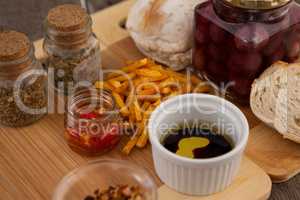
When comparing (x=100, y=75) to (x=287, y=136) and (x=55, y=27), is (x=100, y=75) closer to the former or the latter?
(x=55, y=27)

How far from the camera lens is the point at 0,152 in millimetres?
1450

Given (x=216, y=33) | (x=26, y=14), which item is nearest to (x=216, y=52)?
(x=216, y=33)

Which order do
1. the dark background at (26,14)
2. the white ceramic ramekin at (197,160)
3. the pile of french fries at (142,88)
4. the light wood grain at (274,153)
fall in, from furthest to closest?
the dark background at (26,14)
the pile of french fries at (142,88)
the light wood grain at (274,153)
the white ceramic ramekin at (197,160)

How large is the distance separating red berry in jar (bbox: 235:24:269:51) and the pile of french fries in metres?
0.22

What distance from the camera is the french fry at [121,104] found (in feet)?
4.89

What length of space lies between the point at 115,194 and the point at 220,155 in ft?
0.88

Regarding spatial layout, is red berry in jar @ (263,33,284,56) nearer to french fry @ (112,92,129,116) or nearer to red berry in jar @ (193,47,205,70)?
red berry in jar @ (193,47,205,70)

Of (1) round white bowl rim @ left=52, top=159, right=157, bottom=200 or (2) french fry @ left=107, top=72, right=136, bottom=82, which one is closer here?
(1) round white bowl rim @ left=52, top=159, right=157, bottom=200

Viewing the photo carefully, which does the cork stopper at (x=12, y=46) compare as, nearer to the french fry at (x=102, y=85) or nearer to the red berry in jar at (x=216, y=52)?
the french fry at (x=102, y=85)

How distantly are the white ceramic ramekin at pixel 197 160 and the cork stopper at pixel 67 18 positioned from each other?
0.34 metres

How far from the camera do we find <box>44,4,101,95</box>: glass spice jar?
4.88ft

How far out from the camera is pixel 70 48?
1520mm

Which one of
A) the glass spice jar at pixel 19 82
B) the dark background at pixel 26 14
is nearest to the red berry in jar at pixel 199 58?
the glass spice jar at pixel 19 82

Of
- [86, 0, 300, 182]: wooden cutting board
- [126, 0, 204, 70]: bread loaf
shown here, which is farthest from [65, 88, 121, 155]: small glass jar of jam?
[86, 0, 300, 182]: wooden cutting board
